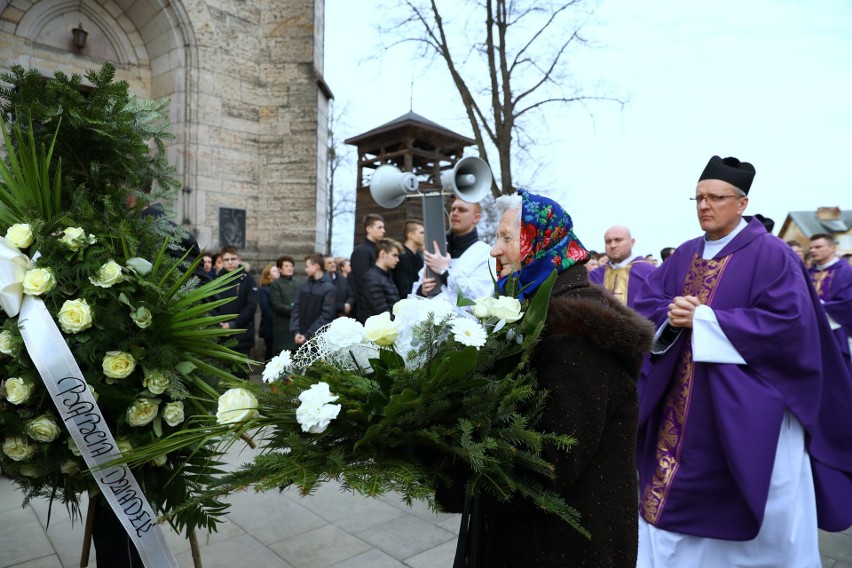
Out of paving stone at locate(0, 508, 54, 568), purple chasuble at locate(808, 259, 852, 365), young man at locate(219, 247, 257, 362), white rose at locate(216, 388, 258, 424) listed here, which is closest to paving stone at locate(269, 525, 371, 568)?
paving stone at locate(0, 508, 54, 568)

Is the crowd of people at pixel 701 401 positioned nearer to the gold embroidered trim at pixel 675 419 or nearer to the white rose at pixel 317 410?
the gold embroidered trim at pixel 675 419

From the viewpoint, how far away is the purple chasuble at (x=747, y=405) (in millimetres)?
2789

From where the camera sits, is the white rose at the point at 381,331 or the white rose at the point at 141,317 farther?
the white rose at the point at 141,317

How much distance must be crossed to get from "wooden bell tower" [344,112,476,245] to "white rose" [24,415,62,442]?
23.5 metres

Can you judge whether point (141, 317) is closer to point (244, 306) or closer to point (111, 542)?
point (111, 542)

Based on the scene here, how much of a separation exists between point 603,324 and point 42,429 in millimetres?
1842

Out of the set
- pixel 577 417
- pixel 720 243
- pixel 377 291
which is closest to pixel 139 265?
pixel 577 417

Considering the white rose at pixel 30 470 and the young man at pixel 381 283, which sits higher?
the young man at pixel 381 283

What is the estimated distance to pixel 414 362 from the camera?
1.41m

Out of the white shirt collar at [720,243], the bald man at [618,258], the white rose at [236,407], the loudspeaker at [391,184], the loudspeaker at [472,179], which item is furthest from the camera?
the bald man at [618,258]

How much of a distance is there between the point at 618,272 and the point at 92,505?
5.30m

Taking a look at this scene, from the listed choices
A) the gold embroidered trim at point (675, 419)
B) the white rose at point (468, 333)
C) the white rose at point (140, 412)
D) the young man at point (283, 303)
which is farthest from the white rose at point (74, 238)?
the young man at point (283, 303)

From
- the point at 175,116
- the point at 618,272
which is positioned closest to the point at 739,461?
the point at 618,272

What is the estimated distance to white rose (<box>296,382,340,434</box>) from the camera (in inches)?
50.1
